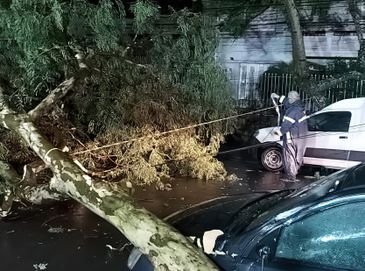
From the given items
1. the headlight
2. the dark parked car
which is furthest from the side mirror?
the headlight

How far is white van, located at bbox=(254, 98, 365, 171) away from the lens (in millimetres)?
10039

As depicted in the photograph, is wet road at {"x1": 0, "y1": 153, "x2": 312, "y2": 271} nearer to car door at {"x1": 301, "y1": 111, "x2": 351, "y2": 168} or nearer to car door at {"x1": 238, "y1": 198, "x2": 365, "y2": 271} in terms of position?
car door at {"x1": 301, "y1": 111, "x2": 351, "y2": 168}

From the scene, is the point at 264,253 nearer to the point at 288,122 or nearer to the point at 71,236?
the point at 71,236

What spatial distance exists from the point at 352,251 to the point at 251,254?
1.82 ft

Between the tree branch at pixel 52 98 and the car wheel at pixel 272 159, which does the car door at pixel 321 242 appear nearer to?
the tree branch at pixel 52 98

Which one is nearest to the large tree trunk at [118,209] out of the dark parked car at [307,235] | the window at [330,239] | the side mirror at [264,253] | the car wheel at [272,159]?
the dark parked car at [307,235]

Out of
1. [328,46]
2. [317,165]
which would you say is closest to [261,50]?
[328,46]

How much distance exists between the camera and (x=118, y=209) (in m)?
4.50

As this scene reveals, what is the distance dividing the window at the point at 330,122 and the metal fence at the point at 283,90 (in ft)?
9.16

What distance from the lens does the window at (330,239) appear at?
271 centimetres

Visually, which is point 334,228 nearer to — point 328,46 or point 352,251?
point 352,251

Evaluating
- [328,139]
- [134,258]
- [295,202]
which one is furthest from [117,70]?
[295,202]

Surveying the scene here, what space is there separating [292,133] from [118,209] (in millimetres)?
6242

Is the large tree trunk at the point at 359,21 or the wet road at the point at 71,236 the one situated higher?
the large tree trunk at the point at 359,21
